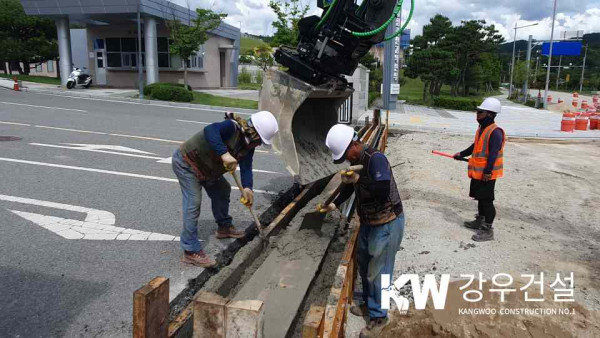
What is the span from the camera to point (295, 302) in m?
3.64

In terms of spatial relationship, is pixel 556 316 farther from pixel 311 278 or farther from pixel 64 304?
pixel 64 304

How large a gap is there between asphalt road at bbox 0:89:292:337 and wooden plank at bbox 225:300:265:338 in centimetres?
115

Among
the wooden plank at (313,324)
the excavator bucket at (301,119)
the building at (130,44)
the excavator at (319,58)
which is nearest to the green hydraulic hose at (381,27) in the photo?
the excavator at (319,58)

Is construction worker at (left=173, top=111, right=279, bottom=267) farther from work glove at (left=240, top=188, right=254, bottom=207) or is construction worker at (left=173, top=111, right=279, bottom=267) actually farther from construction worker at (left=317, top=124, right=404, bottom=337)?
construction worker at (left=317, top=124, right=404, bottom=337)

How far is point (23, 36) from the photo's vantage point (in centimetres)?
3052

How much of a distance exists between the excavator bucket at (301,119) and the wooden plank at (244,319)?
9.71ft

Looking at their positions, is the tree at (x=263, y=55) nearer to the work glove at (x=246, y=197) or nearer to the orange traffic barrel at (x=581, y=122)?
the orange traffic barrel at (x=581, y=122)

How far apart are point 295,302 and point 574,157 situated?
10830 millimetres

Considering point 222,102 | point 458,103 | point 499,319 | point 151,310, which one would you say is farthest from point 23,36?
point 499,319

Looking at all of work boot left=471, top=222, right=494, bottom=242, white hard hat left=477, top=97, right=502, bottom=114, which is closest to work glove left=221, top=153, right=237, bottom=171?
work boot left=471, top=222, right=494, bottom=242

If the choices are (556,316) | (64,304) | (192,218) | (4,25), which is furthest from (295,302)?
(4,25)

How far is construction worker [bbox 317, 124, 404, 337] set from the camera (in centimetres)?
336

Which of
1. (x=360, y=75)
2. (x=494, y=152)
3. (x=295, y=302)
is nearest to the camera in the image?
(x=295, y=302)

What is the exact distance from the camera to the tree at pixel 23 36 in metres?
28.8
